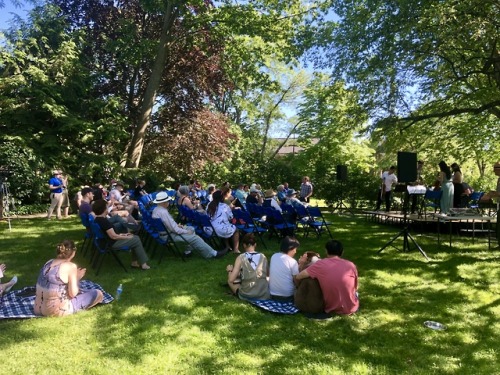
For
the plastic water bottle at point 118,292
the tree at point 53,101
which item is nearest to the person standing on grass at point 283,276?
the plastic water bottle at point 118,292

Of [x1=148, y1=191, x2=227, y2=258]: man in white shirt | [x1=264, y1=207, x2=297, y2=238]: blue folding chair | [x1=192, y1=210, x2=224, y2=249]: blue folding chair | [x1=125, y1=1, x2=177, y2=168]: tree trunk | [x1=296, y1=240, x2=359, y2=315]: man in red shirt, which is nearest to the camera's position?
[x1=296, y1=240, x2=359, y2=315]: man in red shirt

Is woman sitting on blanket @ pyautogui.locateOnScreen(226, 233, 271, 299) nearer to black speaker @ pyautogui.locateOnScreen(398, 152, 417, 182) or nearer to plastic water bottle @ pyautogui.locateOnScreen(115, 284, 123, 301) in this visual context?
plastic water bottle @ pyautogui.locateOnScreen(115, 284, 123, 301)

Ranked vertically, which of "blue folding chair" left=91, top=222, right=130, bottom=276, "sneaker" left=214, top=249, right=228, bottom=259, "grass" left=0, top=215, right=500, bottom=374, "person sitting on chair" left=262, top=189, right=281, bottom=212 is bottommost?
"grass" left=0, top=215, right=500, bottom=374

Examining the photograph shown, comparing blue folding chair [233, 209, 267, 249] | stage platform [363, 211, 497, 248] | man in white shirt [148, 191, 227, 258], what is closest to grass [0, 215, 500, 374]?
man in white shirt [148, 191, 227, 258]

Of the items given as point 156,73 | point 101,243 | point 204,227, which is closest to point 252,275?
point 101,243

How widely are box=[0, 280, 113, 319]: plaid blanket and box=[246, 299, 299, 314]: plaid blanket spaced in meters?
1.89

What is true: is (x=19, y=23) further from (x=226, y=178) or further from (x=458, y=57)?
(x=458, y=57)

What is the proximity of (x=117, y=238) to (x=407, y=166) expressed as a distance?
5.59 m

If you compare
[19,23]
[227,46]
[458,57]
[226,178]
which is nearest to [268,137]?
[226,178]

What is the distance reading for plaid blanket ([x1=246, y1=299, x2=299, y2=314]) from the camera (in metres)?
4.84

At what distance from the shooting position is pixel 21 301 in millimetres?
5043

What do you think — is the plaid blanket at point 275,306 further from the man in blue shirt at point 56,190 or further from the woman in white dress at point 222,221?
the man in blue shirt at point 56,190

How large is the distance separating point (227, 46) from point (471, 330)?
15.4m

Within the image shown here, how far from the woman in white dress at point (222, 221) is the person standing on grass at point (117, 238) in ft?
5.39
